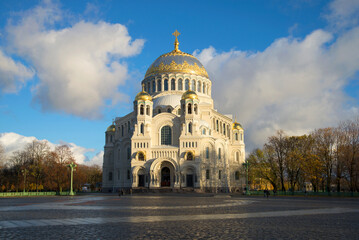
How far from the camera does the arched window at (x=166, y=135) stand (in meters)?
59.2

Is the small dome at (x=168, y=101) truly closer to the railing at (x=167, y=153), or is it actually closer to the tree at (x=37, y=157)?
the railing at (x=167, y=153)

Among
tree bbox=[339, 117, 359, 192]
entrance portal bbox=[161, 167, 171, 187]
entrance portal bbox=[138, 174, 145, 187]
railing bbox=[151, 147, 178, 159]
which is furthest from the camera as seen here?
entrance portal bbox=[138, 174, 145, 187]

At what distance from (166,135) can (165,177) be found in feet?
23.6

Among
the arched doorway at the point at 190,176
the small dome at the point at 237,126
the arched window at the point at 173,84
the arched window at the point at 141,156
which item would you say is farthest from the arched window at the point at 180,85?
the arched doorway at the point at 190,176

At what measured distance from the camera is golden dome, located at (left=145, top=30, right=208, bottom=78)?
7100cm

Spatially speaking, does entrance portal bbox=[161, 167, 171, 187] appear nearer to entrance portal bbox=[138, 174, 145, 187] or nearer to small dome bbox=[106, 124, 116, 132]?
entrance portal bbox=[138, 174, 145, 187]

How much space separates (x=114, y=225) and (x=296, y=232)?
5822mm

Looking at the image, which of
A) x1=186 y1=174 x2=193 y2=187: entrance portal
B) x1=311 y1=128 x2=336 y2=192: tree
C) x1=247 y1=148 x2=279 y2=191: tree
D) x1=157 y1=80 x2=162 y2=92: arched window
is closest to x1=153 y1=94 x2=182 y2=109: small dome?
x1=157 y1=80 x2=162 y2=92: arched window

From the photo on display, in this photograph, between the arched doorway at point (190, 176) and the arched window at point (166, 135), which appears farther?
the arched window at point (166, 135)

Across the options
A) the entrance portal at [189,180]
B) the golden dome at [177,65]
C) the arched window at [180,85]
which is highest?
the golden dome at [177,65]

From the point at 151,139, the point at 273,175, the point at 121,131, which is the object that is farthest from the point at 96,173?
the point at 273,175

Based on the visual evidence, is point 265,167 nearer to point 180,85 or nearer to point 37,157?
point 180,85

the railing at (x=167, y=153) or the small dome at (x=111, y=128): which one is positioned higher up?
the small dome at (x=111, y=128)

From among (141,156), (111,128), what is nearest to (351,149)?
(141,156)
